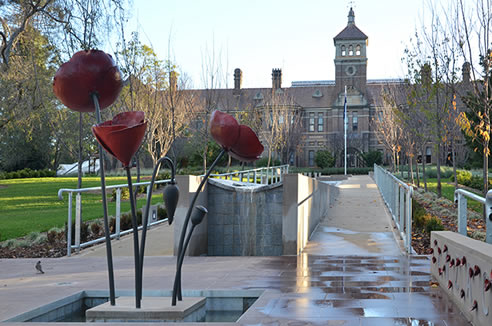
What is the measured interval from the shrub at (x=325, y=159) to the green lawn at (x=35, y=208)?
34.9m

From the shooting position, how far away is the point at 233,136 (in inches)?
229

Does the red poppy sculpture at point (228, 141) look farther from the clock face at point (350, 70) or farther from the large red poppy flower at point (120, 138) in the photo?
the clock face at point (350, 70)

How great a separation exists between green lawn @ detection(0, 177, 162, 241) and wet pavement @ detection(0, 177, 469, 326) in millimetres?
5525

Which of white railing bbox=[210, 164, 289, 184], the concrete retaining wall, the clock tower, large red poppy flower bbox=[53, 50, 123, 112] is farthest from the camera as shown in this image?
the clock tower

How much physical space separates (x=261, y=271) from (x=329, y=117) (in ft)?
225

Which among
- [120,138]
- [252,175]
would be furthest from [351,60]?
[120,138]

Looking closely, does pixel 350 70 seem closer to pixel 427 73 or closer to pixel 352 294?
pixel 427 73

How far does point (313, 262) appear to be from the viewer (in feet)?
28.9

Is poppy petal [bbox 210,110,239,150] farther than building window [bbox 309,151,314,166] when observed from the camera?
No

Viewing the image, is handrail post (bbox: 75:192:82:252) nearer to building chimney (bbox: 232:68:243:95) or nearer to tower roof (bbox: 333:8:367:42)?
building chimney (bbox: 232:68:243:95)

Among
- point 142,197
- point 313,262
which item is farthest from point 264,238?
point 142,197

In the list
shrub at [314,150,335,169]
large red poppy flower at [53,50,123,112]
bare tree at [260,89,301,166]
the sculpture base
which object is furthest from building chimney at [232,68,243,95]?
the sculpture base

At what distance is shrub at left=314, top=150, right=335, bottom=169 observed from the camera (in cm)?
6288

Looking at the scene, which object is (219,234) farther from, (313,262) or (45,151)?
(45,151)
